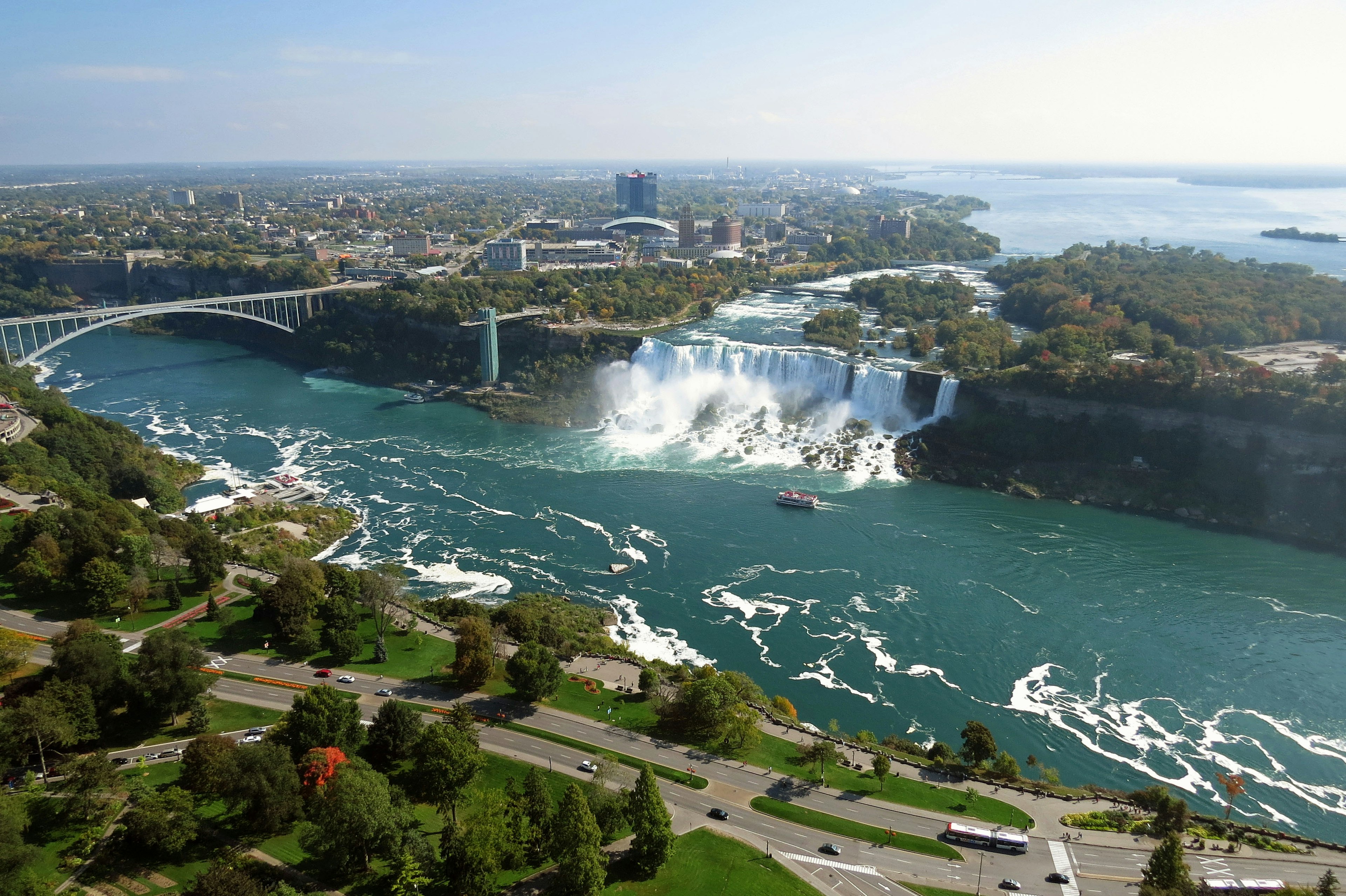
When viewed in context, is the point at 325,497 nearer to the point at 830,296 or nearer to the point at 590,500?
the point at 590,500

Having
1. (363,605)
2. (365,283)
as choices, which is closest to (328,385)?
(365,283)

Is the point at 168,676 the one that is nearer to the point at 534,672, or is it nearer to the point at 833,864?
the point at 534,672

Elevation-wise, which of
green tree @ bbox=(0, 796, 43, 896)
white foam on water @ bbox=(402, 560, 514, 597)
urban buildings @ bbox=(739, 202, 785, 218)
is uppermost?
urban buildings @ bbox=(739, 202, 785, 218)

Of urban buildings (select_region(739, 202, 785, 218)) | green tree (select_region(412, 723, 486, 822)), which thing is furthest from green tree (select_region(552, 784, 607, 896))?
urban buildings (select_region(739, 202, 785, 218))

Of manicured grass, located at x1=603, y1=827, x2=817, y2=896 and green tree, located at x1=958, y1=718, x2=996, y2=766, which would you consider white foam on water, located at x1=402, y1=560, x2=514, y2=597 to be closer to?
manicured grass, located at x1=603, y1=827, x2=817, y2=896

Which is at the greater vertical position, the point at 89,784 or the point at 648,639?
the point at 89,784

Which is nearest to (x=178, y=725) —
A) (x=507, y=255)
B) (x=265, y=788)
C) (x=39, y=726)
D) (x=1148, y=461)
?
(x=39, y=726)

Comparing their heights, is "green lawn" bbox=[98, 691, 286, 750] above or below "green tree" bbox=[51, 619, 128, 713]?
below
